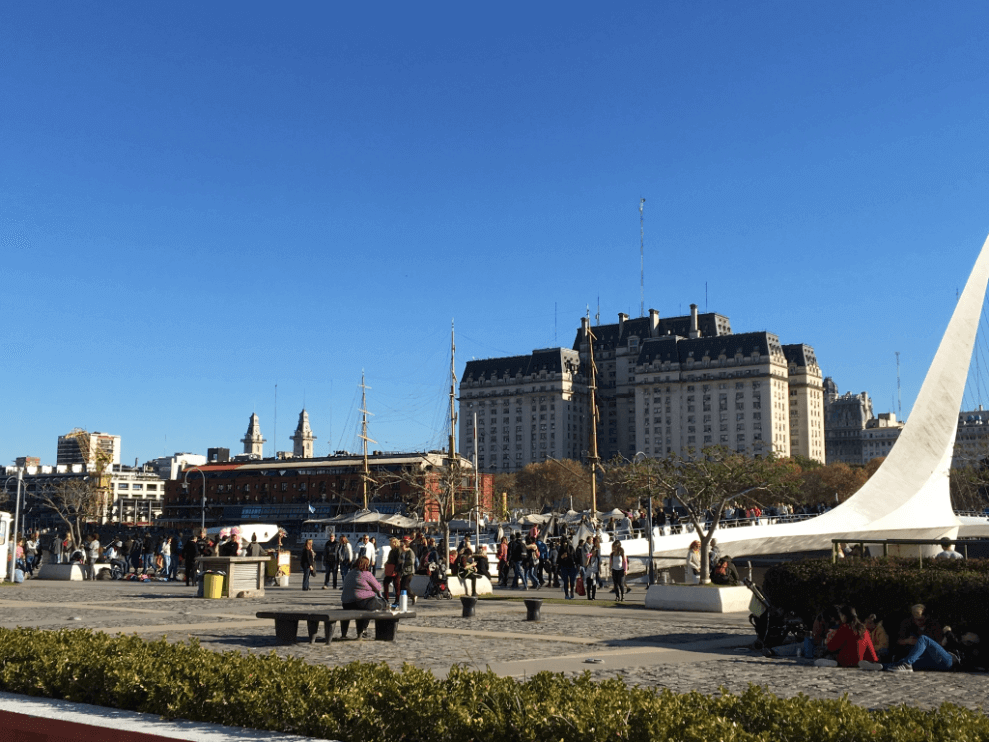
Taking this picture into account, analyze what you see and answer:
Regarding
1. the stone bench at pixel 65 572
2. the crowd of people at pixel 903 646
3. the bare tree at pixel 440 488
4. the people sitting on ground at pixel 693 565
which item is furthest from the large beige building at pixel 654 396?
the crowd of people at pixel 903 646

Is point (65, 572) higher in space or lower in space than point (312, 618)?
lower

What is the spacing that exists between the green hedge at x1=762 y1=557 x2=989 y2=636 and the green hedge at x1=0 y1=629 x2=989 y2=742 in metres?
6.60

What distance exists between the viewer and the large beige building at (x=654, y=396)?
166 m

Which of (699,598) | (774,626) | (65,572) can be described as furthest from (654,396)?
(774,626)

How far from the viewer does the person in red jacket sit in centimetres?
1226

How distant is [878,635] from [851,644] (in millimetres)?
1062

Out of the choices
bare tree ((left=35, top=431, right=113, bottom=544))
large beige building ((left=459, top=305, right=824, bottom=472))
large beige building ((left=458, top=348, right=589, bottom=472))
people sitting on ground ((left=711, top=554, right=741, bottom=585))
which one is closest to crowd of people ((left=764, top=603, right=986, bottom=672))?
people sitting on ground ((left=711, top=554, right=741, bottom=585))

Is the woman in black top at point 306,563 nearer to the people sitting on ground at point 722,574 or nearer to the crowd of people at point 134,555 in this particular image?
the crowd of people at point 134,555

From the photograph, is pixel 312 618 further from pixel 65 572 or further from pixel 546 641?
pixel 65 572

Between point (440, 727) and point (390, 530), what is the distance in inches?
3837

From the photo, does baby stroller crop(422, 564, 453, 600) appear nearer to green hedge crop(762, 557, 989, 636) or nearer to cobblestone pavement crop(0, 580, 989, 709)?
cobblestone pavement crop(0, 580, 989, 709)

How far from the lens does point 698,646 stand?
14336mm

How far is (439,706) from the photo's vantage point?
6.66 meters

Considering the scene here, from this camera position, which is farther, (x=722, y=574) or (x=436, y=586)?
(x=436, y=586)
